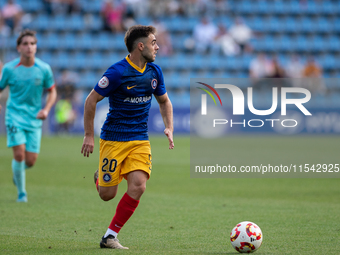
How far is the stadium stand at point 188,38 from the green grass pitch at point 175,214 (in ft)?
42.1

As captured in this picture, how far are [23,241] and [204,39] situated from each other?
2085cm

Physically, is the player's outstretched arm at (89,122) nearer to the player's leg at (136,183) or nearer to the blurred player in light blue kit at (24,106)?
the player's leg at (136,183)

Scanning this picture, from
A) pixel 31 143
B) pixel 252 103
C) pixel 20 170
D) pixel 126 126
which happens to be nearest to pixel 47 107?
pixel 31 143

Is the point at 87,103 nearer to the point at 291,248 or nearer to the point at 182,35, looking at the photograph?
the point at 291,248

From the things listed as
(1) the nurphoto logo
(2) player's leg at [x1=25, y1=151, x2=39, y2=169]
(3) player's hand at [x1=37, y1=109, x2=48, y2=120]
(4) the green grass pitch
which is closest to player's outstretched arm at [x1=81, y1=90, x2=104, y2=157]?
(4) the green grass pitch

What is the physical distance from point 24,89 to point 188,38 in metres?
18.3

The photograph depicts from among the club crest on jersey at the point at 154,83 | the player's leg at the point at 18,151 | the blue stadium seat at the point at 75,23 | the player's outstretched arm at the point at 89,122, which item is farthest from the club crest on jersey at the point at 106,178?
the blue stadium seat at the point at 75,23

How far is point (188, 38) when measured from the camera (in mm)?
25562

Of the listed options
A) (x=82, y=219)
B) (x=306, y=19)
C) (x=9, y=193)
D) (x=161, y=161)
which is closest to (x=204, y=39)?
(x=306, y=19)

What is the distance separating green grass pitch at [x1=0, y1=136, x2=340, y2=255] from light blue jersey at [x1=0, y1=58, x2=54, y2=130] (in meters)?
1.25

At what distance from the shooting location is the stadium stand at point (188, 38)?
24.3 metres

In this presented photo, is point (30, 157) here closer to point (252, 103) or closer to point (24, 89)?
point (24, 89)

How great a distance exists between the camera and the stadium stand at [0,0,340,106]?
2428cm

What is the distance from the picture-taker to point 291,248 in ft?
16.0
